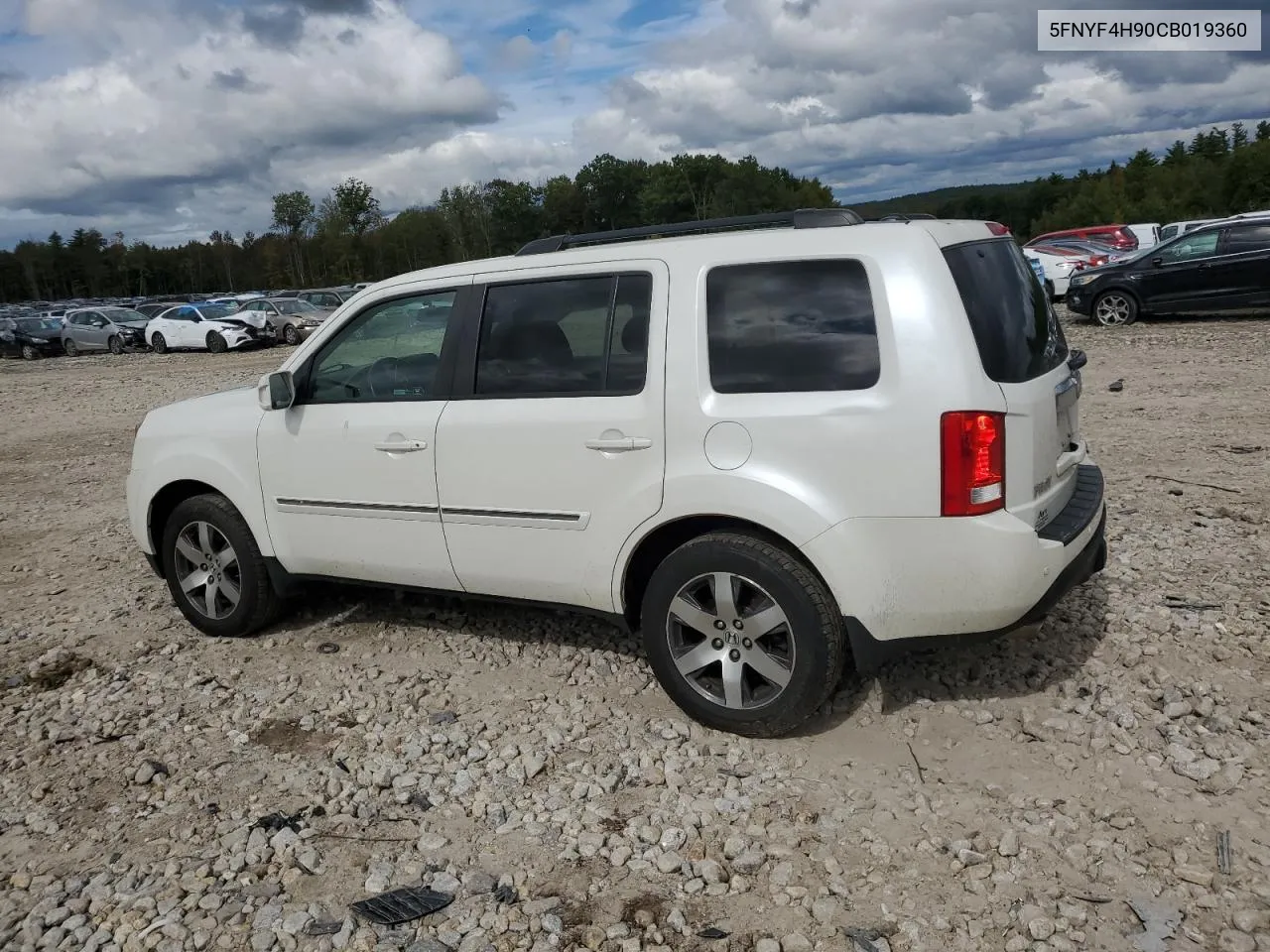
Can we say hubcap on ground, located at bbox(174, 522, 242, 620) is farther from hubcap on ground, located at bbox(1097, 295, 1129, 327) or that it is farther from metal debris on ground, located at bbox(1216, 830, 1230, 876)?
hubcap on ground, located at bbox(1097, 295, 1129, 327)

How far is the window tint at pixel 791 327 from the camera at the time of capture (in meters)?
3.57

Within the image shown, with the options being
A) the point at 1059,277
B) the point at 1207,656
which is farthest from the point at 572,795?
the point at 1059,277

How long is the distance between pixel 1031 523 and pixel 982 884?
1.21 metres

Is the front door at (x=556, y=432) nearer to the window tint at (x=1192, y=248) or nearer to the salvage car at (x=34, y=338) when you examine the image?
the window tint at (x=1192, y=248)

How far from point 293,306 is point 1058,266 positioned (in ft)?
67.9

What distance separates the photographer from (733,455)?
3715 mm

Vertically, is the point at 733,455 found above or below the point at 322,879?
above

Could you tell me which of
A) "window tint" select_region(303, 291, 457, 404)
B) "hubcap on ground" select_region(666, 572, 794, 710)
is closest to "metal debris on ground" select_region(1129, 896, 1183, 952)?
"hubcap on ground" select_region(666, 572, 794, 710)

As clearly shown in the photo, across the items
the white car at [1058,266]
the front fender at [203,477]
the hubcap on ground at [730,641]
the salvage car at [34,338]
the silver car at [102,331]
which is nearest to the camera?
the hubcap on ground at [730,641]

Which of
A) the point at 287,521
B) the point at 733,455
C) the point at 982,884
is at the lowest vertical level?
the point at 982,884

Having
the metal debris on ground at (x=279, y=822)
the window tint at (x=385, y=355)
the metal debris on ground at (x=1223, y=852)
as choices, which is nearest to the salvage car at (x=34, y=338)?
the window tint at (x=385, y=355)

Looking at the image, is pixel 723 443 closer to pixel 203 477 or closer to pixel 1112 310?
pixel 203 477

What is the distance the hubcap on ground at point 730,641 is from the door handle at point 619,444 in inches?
21.5

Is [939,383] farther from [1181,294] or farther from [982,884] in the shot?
[1181,294]
